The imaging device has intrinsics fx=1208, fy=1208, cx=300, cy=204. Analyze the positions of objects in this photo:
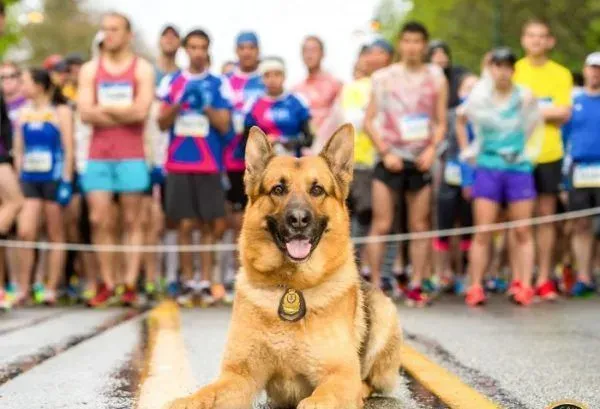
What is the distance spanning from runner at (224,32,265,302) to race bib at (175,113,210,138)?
663 millimetres

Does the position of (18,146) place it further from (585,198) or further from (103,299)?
(585,198)

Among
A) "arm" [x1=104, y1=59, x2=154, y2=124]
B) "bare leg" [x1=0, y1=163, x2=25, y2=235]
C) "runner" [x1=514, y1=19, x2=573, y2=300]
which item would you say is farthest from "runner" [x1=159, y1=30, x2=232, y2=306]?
"runner" [x1=514, y1=19, x2=573, y2=300]

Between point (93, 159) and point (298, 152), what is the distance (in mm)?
2183

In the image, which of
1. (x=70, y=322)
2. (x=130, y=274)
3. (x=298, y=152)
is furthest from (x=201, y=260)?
(x=70, y=322)

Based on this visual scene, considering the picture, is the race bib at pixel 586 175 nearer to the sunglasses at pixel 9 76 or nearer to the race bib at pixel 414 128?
the race bib at pixel 414 128

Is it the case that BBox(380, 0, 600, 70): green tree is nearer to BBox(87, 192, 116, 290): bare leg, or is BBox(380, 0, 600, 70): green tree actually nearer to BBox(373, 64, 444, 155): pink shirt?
BBox(373, 64, 444, 155): pink shirt

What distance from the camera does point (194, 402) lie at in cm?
507

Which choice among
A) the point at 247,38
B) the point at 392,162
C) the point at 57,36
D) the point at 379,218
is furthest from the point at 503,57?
the point at 57,36

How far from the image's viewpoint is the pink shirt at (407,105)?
12367 millimetres

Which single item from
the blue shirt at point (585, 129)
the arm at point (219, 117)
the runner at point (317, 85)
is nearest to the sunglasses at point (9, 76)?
the arm at point (219, 117)

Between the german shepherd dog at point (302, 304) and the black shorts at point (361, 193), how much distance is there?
7401mm

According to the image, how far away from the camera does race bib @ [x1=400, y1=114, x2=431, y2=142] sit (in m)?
12.3

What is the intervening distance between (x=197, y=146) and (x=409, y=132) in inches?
87.6

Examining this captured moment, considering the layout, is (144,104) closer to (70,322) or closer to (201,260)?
(201,260)
